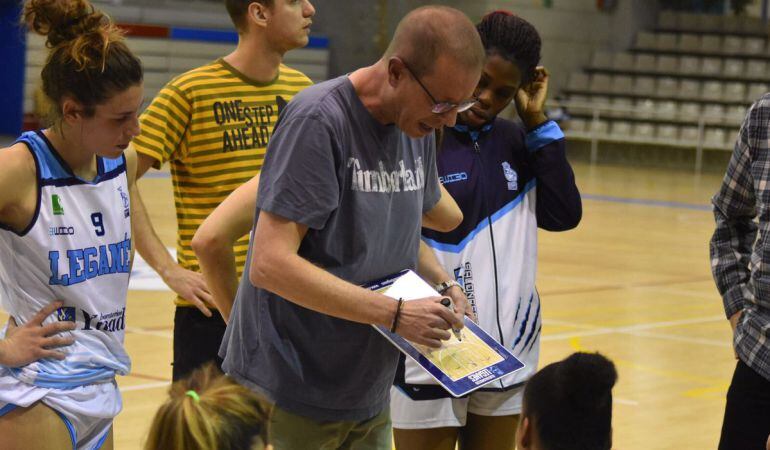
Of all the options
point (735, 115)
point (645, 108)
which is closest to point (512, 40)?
point (735, 115)

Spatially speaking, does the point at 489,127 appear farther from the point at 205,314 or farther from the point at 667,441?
the point at 667,441

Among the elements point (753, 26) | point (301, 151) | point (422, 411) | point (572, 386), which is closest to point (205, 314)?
point (422, 411)

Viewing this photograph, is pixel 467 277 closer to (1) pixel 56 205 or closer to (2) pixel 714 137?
(1) pixel 56 205

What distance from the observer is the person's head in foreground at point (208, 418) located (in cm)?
202

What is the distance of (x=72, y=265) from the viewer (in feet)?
8.57

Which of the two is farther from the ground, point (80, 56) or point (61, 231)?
point (80, 56)

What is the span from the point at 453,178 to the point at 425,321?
94 centimetres

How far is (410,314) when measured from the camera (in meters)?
2.38

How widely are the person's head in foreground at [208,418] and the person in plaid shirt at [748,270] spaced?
142 cm

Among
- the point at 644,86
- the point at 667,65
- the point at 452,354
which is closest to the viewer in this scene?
the point at 452,354

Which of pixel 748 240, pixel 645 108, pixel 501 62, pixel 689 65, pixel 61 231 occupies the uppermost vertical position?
pixel 501 62

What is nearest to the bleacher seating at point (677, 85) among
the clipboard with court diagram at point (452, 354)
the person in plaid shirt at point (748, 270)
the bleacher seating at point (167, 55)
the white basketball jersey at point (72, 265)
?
the bleacher seating at point (167, 55)

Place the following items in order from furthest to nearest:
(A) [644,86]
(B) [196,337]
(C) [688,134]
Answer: (A) [644,86] → (C) [688,134] → (B) [196,337]

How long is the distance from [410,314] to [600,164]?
20.4 m
